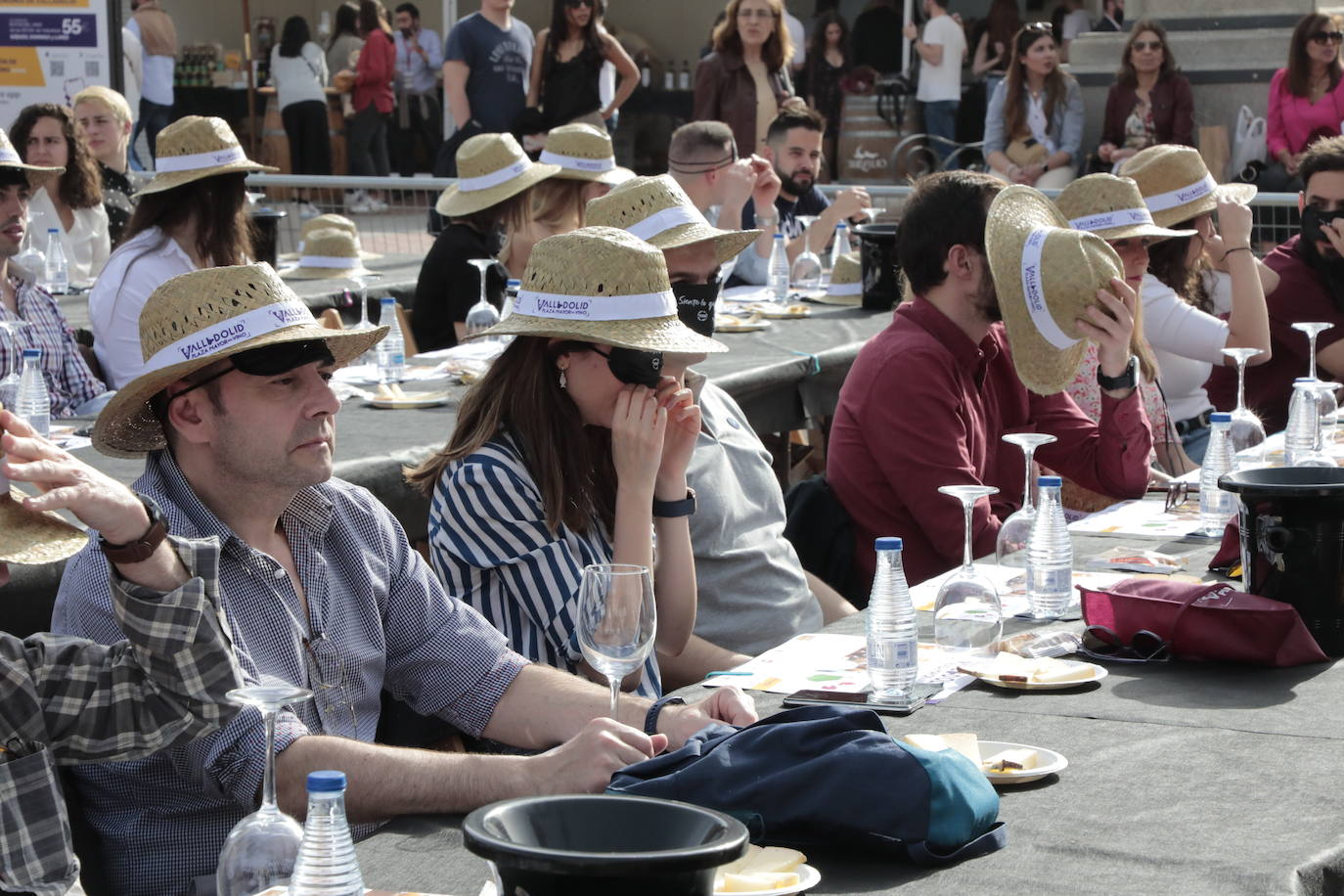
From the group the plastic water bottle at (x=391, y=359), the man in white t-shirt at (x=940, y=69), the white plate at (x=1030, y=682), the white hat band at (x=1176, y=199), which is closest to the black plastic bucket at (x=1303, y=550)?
the white plate at (x=1030, y=682)

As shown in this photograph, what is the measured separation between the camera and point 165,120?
15.0 metres

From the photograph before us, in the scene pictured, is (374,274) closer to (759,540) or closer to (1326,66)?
(759,540)

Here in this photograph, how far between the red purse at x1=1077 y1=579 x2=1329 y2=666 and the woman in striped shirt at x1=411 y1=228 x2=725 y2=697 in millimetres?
917

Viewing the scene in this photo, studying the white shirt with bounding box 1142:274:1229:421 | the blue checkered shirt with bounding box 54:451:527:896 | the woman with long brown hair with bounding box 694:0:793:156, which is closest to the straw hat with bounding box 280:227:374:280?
the woman with long brown hair with bounding box 694:0:793:156

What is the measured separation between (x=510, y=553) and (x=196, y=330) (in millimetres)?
817

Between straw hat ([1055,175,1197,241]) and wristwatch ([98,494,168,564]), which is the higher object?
straw hat ([1055,175,1197,241])

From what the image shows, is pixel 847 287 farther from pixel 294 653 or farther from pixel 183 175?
pixel 294 653

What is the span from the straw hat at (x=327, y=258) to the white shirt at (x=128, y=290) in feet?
9.08

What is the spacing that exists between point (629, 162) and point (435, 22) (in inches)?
130

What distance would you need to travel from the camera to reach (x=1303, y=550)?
3.03 m

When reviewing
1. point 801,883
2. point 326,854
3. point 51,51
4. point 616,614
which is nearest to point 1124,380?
point 616,614

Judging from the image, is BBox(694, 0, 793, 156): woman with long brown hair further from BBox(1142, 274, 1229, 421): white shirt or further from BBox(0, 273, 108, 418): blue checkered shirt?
BBox(0, 273, 108, 418): blue checkered shirt

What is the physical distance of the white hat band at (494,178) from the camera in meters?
7.51

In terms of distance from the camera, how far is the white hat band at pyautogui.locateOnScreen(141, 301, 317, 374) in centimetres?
264
